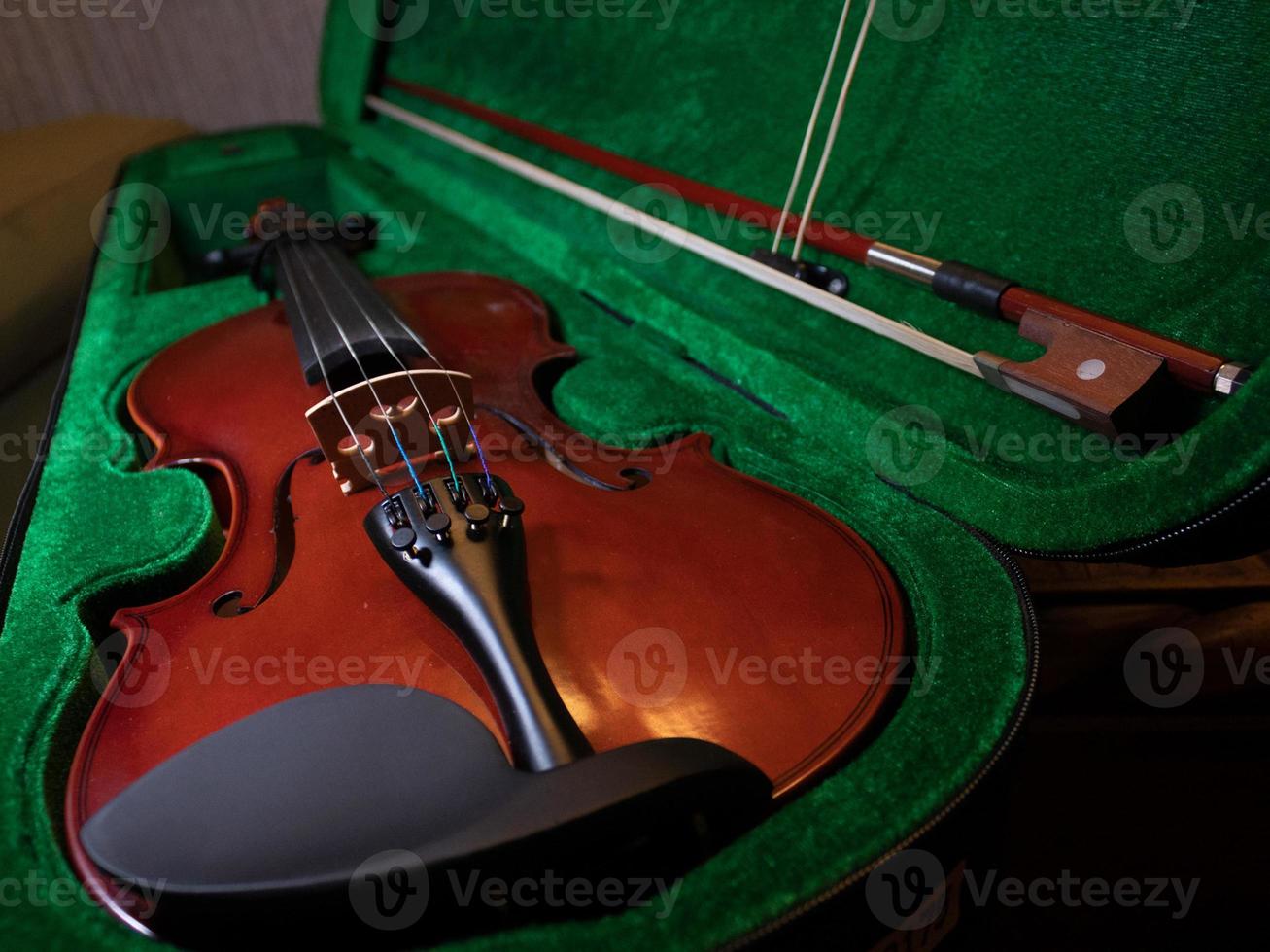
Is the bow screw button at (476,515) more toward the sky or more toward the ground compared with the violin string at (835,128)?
more toward the ground

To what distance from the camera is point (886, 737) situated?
24.6 inches

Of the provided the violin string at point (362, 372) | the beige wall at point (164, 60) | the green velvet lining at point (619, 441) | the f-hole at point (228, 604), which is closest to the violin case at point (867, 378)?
the green velvet lining at point (619, 441)

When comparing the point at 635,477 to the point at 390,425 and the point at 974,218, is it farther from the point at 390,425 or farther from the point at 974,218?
the point at 974,218

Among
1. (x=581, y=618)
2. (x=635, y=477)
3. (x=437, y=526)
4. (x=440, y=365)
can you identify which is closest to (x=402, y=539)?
(x=437, y=526)

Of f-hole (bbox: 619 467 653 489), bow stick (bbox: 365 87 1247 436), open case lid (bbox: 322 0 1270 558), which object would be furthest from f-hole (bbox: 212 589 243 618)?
bow stick (bbox: 365 87 1247 436)

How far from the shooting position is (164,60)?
258cm

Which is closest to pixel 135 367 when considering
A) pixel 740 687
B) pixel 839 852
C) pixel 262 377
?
pixel 262 377

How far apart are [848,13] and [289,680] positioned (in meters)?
1.06

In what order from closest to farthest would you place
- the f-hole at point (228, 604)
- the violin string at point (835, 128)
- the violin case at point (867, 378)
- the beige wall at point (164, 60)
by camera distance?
1. the violin case at point (867, 378)
2. the f-hole at point (228, 604)
3. the violin string at point (835, 128)
4. the beige wall at point (164, 60)

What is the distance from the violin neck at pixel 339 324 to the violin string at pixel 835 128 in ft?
1.73

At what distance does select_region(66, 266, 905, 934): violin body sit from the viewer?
0.60 m

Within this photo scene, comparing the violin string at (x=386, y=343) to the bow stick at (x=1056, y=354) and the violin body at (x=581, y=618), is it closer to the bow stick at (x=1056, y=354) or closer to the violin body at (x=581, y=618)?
the violin body at (x=581, y=618)

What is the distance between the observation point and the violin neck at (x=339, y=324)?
40.0 inches

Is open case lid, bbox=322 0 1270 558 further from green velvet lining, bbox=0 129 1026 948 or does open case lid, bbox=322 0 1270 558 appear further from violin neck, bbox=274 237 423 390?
violin neck, bbox=274 237 423 390
